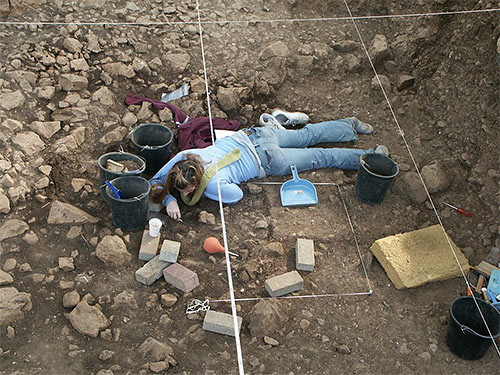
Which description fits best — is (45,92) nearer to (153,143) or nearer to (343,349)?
(153,143)

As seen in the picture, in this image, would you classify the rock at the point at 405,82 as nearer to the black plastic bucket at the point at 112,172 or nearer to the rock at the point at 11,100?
the black plastic bucket at the point at 112,172

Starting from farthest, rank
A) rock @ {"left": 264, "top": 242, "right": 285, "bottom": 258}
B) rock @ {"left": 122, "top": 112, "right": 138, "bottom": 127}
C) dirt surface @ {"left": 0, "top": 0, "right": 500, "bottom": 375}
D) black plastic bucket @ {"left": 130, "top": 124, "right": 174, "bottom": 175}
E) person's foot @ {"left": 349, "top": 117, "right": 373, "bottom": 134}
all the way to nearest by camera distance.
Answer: person's foot @ {"left": 349, "top": 117, "right": 373, "bottom": 134} < rock @ {"left": 122, "top": 112, "right": 138, "bottom": 127} < black plastic bucket @ {"left": 130, "top": 124, "right": 174, "bottom": 175} < rock @ {"left": 264, "top": 242, "right": 285, "bottom": 258} < dirt surface @ {"left": 0, "top": 0, "right": 500, "bottom": 375}

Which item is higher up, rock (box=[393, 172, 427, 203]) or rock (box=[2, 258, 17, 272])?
rock (box=[393, 172, 427, 203])

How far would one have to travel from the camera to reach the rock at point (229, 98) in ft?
20.6

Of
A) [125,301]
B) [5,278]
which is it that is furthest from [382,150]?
[5,278]

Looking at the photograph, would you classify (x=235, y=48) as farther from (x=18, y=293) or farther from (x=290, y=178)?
(x=18, y=293)

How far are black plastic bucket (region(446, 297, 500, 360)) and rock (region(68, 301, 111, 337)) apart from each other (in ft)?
8.62

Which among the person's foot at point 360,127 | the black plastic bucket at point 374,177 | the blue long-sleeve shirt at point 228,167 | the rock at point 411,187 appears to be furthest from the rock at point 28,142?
the rock at point 411,187

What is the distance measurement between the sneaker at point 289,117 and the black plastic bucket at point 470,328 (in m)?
2.84

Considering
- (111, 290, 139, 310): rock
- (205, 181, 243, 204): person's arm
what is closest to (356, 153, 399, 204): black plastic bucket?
(205, 181, 243, 204): person's arm

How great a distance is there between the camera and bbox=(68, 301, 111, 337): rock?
4055 millimetres

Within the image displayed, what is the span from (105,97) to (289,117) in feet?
6.83

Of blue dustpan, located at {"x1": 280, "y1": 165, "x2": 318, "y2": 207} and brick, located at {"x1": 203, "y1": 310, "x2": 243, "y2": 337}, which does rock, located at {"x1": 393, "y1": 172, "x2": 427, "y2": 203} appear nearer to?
blue dustpan, located at {"x1": 280, "y1": 165, "x2": 318, "y2": 207}

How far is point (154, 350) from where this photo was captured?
3.97 metres
